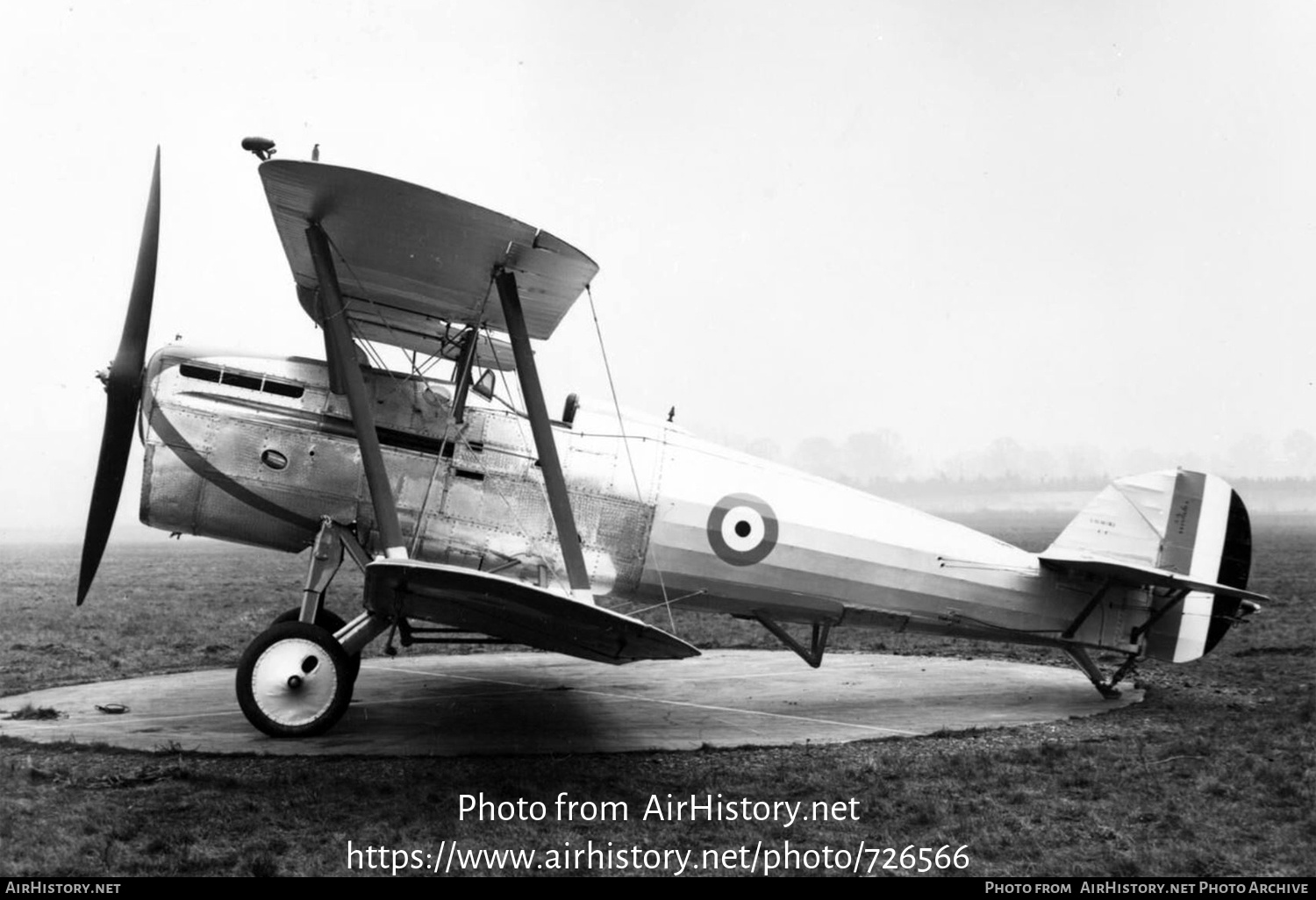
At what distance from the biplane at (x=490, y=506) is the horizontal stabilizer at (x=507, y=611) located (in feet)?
0.07

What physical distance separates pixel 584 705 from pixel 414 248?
3841 millimetres

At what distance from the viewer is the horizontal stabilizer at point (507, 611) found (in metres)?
4.87

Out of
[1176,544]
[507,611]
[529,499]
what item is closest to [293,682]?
[507,611]

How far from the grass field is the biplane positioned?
76 centimetres

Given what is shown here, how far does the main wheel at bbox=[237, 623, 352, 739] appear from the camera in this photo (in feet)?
18.3

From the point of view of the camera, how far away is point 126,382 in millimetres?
6363

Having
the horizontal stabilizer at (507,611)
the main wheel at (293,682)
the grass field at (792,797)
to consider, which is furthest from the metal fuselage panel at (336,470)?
the grass field at (792,797)

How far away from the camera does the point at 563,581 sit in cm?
662

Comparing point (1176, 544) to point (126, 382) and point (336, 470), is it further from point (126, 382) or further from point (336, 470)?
point (126, 382)

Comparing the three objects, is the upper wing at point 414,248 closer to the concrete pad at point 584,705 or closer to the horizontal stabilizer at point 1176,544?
the concrete pad at point 584,705

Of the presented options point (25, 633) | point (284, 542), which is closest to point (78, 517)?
point (25, 633)

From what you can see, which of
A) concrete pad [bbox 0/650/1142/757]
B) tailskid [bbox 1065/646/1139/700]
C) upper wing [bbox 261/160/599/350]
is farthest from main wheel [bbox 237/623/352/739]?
tailskid [bbox 1065/646/1139/700]

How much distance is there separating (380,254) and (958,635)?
5379mm
